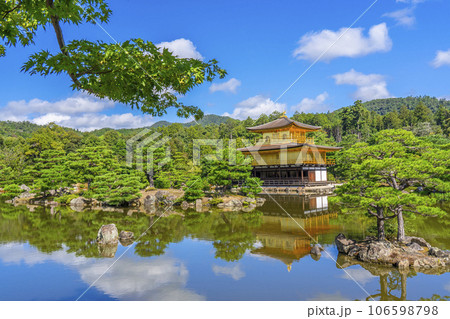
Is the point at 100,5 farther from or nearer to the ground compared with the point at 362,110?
nearer to the ground

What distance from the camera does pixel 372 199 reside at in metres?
7.08

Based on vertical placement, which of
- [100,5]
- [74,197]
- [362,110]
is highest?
[362,110]

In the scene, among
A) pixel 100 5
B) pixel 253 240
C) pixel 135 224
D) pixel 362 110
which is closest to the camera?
pixel 100 5

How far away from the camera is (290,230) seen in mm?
10367

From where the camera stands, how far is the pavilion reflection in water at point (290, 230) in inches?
308

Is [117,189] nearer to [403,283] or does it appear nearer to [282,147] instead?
[282,147]

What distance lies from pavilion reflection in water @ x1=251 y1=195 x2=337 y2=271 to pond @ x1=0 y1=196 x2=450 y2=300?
0.11ft

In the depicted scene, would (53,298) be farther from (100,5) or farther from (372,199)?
(372,199)

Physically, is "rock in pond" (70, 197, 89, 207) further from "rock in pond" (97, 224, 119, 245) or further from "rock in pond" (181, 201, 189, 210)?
"rock in pond" (97, 224, 119, 245)

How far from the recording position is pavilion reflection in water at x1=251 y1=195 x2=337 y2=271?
25.7 ft

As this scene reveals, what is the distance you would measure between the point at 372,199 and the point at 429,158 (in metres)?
1.70

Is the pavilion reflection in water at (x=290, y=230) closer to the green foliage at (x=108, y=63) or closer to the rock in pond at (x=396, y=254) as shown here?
the rock in pond at (x=396, y=254)

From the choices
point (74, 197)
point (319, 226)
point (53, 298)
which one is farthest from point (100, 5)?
point (74, 197)

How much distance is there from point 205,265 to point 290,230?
4.41 m
